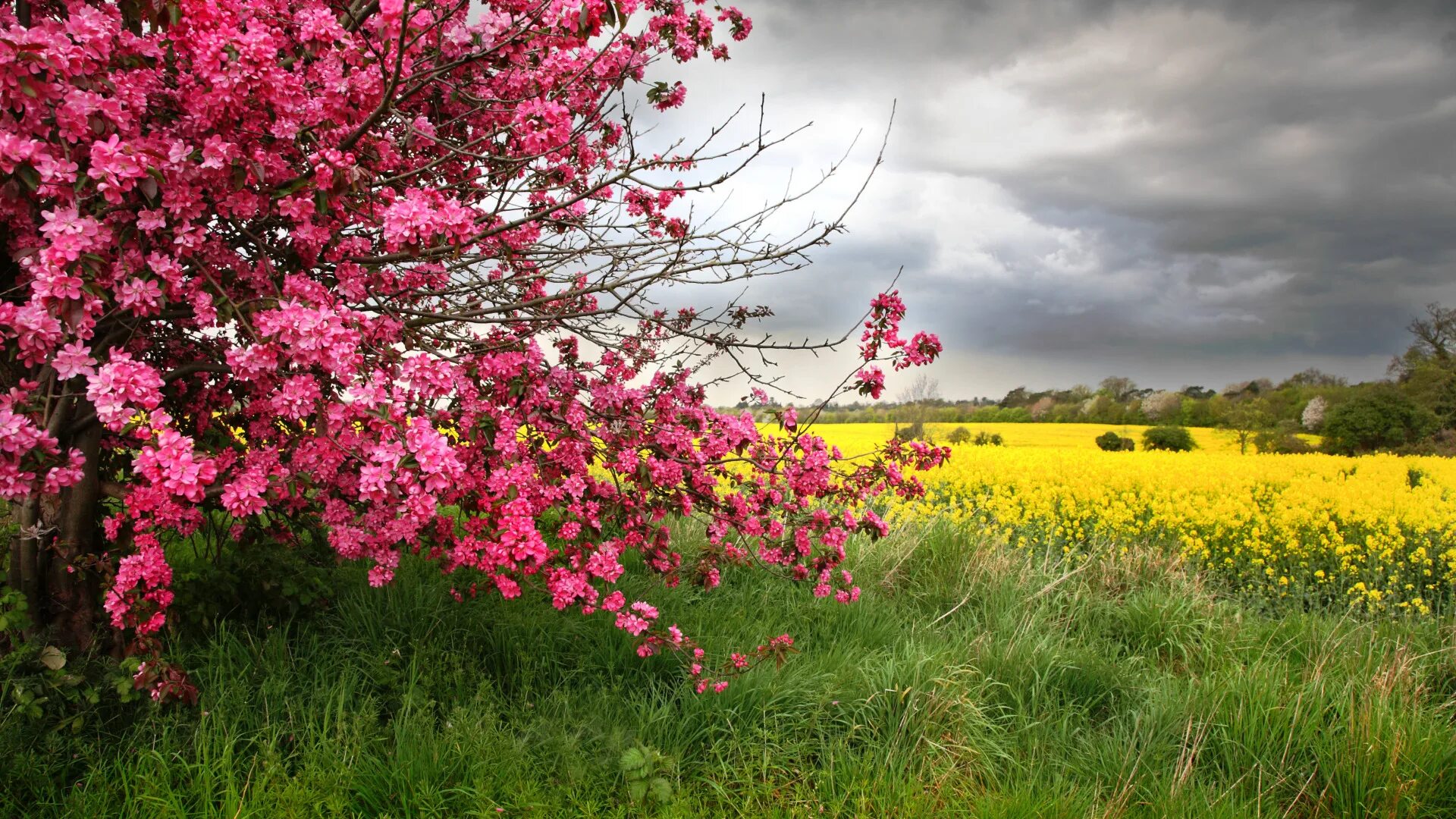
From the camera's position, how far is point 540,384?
3.59m

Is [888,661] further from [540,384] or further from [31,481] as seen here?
[31,481]

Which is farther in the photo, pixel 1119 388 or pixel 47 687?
pixel 1119 388

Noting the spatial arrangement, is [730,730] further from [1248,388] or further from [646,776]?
[1248,388]

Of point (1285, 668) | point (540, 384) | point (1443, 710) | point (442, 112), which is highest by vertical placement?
point (442, 112)

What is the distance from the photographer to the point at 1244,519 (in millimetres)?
9195

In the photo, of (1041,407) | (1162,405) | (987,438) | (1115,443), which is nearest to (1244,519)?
(987,438)

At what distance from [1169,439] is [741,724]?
867 inches

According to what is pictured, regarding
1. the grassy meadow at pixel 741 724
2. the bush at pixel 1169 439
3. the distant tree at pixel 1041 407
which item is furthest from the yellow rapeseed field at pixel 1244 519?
the distant tree at pixel 1041 407

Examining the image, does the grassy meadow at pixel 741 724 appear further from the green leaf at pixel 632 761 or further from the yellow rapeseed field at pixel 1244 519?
the yellow rapeseed field at pixel 1244 519

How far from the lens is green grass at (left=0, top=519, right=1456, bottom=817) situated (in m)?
3.37

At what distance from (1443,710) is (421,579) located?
254 inches

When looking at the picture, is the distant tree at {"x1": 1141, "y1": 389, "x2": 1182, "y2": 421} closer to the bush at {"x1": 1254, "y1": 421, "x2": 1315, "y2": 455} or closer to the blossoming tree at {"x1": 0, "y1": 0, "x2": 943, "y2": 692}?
the bush at {"x1": 1254, "y1": 421, "x2": 1315, "y2": 455}

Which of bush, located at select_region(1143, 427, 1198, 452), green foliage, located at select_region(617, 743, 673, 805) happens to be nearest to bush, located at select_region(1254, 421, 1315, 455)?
bush, located at select_region(1143, 427, 1198, 452)

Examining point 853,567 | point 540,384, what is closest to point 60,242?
point 540,384
